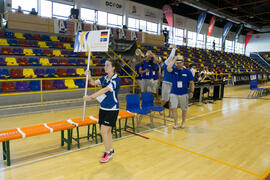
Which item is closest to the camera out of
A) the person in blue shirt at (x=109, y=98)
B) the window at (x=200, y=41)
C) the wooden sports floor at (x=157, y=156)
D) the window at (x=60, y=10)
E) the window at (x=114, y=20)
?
the wooden sports floor at (x=157, y=156)

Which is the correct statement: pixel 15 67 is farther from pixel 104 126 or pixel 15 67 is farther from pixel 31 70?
pixel 104 126

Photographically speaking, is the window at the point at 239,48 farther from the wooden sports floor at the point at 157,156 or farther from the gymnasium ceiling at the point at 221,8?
the wooden sports floor at the point at 157,156

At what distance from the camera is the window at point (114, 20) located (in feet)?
52.3

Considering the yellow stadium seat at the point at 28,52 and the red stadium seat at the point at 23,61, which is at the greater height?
the yellow stadium seat at the point at 28,52

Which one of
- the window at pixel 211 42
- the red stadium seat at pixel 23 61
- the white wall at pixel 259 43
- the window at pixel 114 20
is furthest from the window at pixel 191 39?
the red stadium seat at pixel 23 61

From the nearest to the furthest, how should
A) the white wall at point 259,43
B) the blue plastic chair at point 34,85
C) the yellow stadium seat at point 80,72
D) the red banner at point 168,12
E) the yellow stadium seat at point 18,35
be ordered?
the blue plastic chair at point 34,85, the yellow stadium seat at point 80,72, the yellow stadium seat at point 18,35, the red banner at point 168,12, the white wall at point 259,43

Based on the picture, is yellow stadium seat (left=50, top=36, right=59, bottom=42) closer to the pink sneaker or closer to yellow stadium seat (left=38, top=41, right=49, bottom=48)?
yellow stadium seat (left=38, top=41, right=49, bottom=48)

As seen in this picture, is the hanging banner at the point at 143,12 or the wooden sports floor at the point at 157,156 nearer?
the wooden sports floor at the point at 157,156

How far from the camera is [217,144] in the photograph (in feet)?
13.0

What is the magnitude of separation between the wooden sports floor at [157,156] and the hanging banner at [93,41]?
5.96 ft

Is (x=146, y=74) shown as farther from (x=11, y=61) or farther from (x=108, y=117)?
(x=11, y=61)

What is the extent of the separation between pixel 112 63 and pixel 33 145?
2275 mm

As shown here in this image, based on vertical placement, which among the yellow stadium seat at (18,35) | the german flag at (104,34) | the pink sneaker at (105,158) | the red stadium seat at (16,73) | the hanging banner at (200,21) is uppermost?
the hanging banner at (200,21)

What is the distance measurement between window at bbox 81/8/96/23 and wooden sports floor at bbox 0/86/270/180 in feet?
36.2
